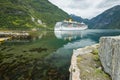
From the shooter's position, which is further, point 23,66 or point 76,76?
point 23,66

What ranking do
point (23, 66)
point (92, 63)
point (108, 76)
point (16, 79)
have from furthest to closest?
1. point (23, 66)
2. point (92, 63)
3. point (16, 79)
4. point (108, 76)

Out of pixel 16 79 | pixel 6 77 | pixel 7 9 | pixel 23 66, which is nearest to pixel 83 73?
pixel 16 79

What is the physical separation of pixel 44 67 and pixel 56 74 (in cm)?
431

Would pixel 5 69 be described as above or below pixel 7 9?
below

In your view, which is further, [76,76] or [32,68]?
[32,68]

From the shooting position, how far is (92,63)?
23750 mm

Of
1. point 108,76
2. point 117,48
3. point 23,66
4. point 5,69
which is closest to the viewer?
point 117,48

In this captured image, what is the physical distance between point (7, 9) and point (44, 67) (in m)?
185

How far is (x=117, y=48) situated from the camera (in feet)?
45.2

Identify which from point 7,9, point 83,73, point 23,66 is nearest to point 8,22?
point 7,9

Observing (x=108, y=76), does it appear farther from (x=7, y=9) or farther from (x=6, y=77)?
(x=7, y=9)

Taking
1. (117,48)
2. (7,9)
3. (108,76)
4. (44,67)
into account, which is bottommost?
(44,67)

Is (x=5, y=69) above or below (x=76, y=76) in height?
below

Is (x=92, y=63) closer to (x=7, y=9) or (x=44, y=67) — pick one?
(x=44, y=67)
